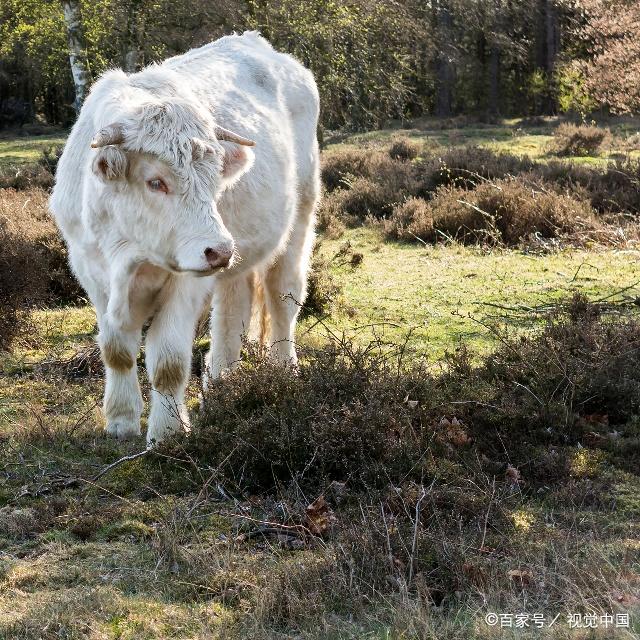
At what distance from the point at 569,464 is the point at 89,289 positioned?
2.91 meters

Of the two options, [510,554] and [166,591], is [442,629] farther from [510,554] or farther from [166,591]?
[166,591]

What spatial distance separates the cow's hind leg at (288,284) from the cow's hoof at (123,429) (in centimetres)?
174

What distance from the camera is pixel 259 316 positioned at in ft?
25.0

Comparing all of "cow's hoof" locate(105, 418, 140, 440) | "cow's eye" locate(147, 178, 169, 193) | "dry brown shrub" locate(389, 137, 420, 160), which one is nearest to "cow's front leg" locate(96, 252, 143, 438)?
"cow's hoof" locate(105, 418, 140, 440)

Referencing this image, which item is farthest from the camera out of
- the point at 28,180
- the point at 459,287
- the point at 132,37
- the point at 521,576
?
the point at 28,180

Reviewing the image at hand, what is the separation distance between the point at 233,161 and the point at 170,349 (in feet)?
3.73

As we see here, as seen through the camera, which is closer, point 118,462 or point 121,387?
point 118,462

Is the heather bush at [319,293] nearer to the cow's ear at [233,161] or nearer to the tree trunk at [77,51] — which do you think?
the cow's ear at [233,161]

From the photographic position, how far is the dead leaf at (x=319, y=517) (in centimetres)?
434

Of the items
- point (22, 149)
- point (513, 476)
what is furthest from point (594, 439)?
point (22, 149)

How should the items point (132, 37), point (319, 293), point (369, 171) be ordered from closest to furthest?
point (319, 293), point (132, 37), point (369, 171)

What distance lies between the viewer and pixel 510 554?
4.12 meters

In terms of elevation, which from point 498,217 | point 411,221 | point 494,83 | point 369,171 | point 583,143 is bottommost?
point 494,83

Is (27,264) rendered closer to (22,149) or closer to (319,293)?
(319,293)
